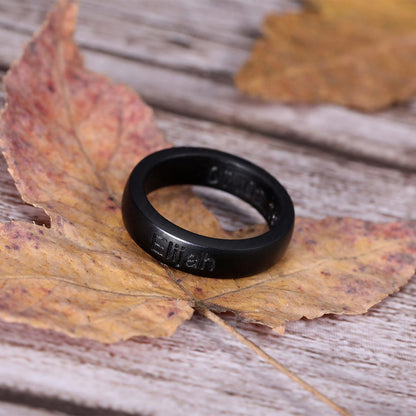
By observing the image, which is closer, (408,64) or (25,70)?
(25,70)

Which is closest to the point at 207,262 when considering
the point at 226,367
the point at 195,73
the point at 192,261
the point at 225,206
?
the point at 192,261

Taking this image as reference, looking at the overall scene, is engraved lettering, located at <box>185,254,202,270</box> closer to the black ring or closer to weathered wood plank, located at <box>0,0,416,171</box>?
the black ring

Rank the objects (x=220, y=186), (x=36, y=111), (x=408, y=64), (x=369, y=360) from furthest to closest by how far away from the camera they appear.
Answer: (x=408, y=64) < (x=220, y=186) < (x=36, y=111) < (x=369, y=360)

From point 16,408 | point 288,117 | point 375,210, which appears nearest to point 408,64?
point 288,117

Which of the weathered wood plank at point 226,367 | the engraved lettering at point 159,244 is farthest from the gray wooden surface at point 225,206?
the engraved lettering at point 159,244

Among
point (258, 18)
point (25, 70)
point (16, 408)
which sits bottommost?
point (16, 408)

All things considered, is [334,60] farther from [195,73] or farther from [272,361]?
[272,361]

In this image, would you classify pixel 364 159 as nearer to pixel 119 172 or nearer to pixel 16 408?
pixel 119 172
